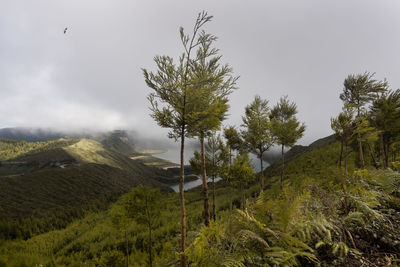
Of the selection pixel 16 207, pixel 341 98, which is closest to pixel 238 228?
pixel 341 98

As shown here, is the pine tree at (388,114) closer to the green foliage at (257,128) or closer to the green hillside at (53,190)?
the green foliage at (257,128)

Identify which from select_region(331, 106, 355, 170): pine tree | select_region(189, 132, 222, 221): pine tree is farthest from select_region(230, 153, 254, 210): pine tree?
select_region(331, 106, 355, 170): pine tree

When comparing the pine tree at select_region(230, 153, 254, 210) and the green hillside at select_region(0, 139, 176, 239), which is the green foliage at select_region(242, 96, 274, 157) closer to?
the pine tree at select_region(230, 153, 254, 210)

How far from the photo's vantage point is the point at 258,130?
13781 millimetres

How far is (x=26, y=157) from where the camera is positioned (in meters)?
154

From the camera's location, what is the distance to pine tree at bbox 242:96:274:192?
1383 cm


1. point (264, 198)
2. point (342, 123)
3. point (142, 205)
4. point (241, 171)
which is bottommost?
point (142, 205)

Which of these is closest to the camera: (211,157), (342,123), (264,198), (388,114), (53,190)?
(264,198)

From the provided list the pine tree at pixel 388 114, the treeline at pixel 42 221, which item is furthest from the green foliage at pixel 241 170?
the treeline at pixel 42 221

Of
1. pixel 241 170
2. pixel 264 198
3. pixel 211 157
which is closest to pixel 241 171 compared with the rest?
pixel 241 170

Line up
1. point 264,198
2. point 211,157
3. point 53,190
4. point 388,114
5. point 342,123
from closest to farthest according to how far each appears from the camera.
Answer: point 264,198
point 342,123
point 388,114
point 211,157
point 53,190

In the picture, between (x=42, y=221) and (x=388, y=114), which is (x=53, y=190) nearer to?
(x=42, y=221)

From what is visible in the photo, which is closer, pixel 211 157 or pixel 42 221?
pixel 211 157

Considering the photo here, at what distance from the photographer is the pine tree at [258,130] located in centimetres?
1383
